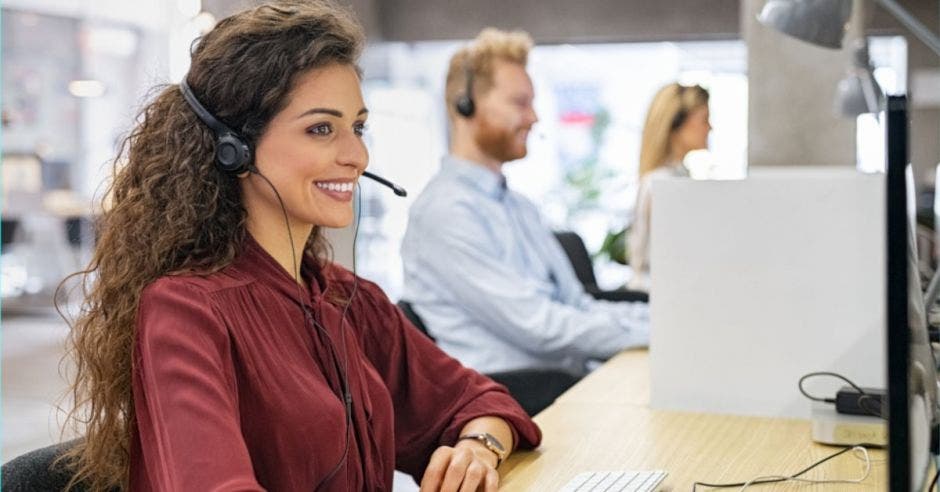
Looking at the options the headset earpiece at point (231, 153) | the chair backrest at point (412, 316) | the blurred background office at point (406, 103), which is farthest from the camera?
the blurred background office at point (406, 103)

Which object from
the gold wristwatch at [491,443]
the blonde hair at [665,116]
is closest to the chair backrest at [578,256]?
the blonde hair at [665,116]

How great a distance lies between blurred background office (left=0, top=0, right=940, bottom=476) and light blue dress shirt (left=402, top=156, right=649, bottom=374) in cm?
249

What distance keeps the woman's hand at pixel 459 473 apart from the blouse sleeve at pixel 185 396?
1.14 feet

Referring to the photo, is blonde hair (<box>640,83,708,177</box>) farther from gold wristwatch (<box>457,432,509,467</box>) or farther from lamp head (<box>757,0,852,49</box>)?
gold wristwatch (<box>457,432,509,467</box>)

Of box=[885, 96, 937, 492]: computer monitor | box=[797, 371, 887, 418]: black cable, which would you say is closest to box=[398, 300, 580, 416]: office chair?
box=[797, 371, 887, 418]: black cable

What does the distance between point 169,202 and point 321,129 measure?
0.23 metres

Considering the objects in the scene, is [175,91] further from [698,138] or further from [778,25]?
[698,138]

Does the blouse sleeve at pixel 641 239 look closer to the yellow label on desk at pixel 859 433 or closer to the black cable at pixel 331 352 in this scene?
the yellow label on desk at pixel 859 433

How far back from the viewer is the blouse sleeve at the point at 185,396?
4.39 ft

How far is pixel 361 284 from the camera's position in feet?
6.27

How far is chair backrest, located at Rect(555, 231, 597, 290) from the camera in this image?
4.83m

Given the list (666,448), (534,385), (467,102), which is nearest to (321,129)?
(666,448)

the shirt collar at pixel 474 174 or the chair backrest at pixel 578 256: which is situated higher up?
the shirt collar at pixel 474 174

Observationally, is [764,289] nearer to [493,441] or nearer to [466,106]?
[493,441]
